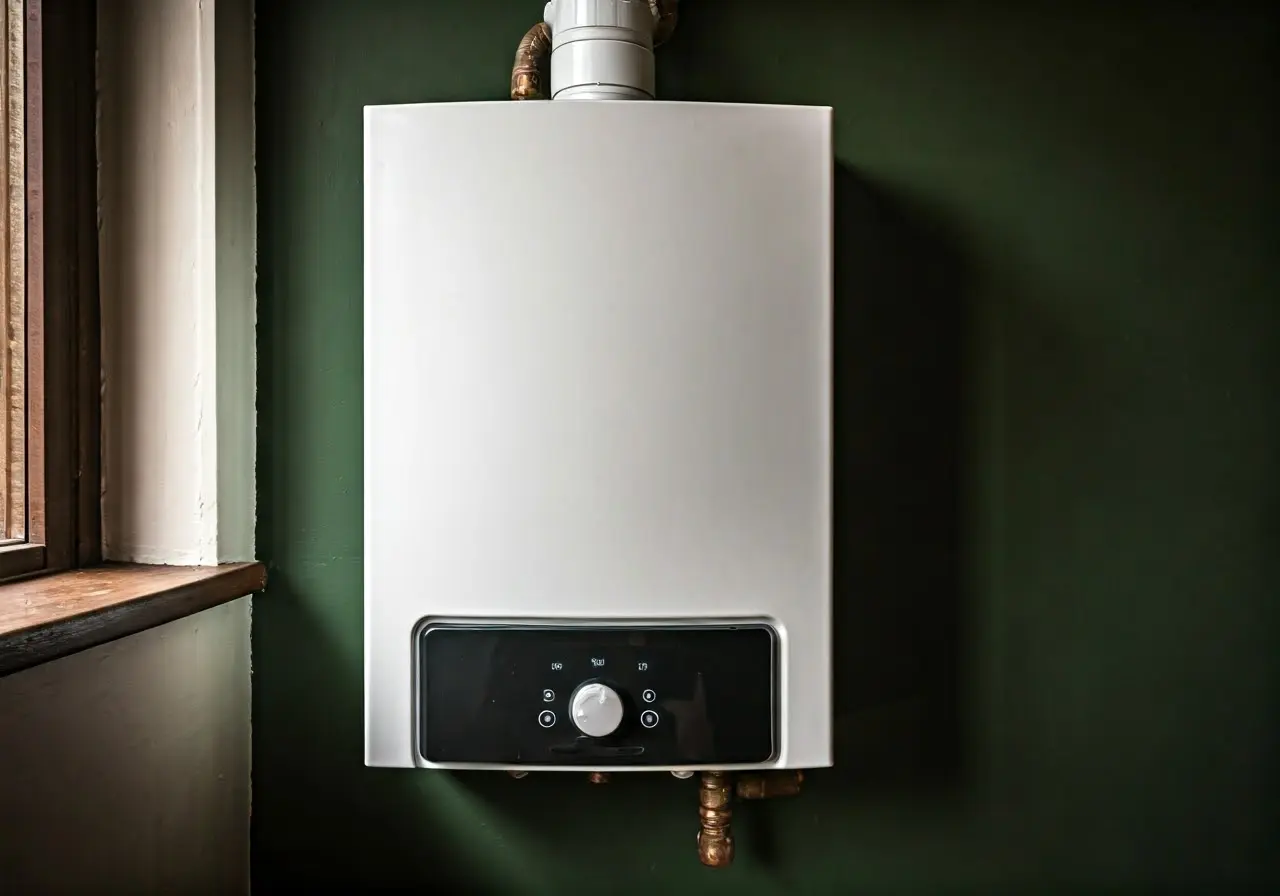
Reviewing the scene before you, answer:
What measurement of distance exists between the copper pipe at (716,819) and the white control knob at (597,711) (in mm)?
185

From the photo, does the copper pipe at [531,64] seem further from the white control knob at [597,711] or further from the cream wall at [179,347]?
the white control knob at [597,711]

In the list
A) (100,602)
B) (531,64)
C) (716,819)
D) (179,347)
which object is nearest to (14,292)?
(179,347)

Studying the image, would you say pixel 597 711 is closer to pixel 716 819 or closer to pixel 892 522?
pixel 716 819

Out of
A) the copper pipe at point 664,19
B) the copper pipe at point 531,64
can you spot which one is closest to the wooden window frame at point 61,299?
the copper pipe at point 531,64

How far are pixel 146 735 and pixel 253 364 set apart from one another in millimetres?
406

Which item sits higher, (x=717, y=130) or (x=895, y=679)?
(x=717, y=130)

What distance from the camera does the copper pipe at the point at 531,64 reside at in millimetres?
915

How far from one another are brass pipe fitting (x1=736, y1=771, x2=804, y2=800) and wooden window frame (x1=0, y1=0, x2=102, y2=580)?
73 cm

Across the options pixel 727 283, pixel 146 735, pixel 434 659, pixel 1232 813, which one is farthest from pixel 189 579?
pixel 1232 813

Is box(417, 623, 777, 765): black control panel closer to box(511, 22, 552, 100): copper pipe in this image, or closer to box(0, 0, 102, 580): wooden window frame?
box(0, 0, 102, 580): wooden window frame

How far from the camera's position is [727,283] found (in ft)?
2.56

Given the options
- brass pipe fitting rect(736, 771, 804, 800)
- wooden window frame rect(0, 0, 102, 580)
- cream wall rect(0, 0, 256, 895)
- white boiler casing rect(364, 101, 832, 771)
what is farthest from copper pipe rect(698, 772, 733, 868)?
wooden window frame rect(0, 0, 102, 580)

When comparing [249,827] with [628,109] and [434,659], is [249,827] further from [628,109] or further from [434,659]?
[628,109]

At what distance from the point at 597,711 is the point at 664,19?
0.72 m
